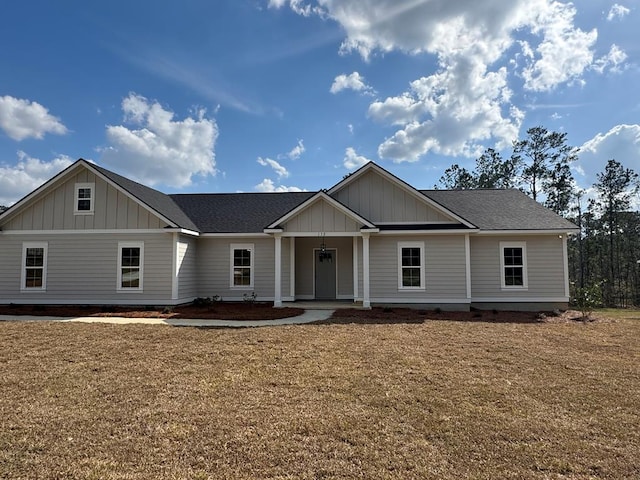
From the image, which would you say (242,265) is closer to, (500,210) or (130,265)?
(130,265)

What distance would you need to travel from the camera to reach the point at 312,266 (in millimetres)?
17250

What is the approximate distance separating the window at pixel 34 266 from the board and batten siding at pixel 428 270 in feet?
41.5

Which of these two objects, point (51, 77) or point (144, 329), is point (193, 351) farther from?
point (51, 77)

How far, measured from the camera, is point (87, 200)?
1506 centimetres

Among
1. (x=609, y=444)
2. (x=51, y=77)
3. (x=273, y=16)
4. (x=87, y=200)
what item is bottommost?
(x=609, y=444)

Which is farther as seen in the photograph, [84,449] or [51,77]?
[51,77]

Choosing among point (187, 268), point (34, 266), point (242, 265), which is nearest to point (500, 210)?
point (242, 265)

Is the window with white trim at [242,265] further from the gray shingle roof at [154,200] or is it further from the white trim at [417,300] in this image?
the white trim at [417,300]

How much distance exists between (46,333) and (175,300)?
5.27 metres

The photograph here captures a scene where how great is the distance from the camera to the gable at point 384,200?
15.1 m

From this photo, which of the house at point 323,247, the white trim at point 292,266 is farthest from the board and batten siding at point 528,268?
the white trim at point 292,266

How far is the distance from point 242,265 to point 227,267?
25.8 inches

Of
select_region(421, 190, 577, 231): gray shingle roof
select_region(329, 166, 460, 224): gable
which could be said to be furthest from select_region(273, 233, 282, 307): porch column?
select_region(421, 190, 577, 231): gray shingle roof

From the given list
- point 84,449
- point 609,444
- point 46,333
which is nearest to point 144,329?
point 46,333
